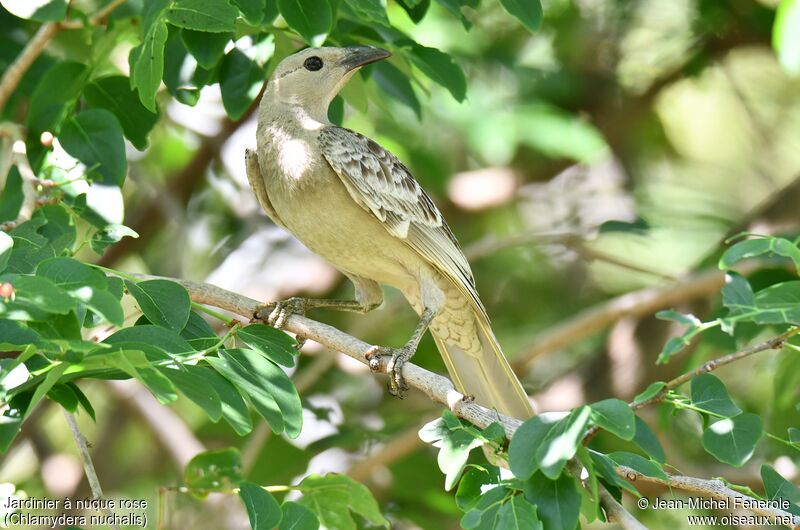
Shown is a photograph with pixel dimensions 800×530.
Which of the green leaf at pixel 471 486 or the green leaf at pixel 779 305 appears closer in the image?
the green leaf at pixel 779 305

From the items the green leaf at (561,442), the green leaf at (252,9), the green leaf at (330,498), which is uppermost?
the green leaf at (252,9)

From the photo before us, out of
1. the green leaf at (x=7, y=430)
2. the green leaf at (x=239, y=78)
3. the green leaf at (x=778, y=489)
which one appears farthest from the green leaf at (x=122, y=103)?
the green leaf at (x=778, y=489)

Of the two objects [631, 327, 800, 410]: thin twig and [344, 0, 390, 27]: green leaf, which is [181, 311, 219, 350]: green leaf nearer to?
[344, 0, 390, 27]: green leaf

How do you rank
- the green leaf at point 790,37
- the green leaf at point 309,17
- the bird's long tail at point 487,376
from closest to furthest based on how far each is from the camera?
the green leaf at point 309,17
the green leaf at point 790,37
the bird's long tail at point 487,376

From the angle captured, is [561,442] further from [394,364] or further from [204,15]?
[204,15]

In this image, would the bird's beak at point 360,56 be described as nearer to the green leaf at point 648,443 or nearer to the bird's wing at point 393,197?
the bird's wing at point 393,197

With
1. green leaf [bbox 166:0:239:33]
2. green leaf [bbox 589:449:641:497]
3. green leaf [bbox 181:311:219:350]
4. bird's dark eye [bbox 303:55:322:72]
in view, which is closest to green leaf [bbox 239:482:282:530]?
green leaf [bbox 181:311:219:350]

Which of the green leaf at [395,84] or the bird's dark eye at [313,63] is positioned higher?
the bird's dark eye at [313,63]

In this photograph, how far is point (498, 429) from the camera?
275cm

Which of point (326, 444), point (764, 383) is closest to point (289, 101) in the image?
point (326, 444)

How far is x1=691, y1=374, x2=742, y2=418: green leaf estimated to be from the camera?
2.79m

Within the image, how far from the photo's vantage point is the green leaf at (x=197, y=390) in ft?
8.36

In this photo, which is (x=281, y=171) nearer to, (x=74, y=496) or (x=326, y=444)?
(x=326, y=444)

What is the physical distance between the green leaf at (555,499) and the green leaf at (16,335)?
52.4 inches
